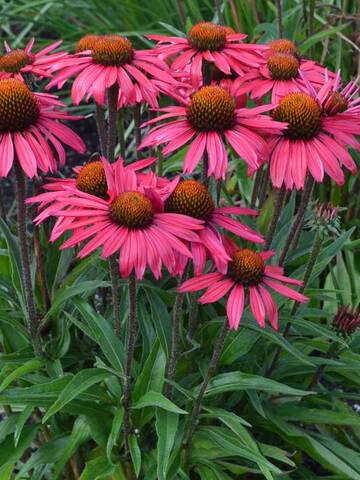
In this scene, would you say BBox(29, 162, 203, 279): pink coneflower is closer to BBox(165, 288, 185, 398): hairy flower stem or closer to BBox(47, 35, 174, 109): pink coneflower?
BBox(165, 288, 185, 398): hairy flower stem

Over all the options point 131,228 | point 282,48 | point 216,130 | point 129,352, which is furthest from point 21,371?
point 282,48

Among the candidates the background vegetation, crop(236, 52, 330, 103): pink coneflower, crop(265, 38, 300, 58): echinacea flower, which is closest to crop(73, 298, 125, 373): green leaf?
the background vegetation

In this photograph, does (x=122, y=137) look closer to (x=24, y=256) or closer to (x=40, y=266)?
(x=40, y=266)

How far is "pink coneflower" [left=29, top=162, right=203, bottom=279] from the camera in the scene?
1.14 meters

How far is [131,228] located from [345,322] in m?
0.63

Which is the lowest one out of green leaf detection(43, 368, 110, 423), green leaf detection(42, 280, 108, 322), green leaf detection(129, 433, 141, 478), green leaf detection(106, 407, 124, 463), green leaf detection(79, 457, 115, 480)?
green leaf detection(79, 457, 115, 480)

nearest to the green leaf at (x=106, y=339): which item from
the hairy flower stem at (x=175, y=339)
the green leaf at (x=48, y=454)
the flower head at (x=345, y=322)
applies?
the hairy flower stem at (x=175, y=339)

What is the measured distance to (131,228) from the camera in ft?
3.91

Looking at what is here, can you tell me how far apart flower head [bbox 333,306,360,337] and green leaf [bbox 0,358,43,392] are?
2.16 feet

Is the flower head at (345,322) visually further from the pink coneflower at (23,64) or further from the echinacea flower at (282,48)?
the pink coneflower at (23,64)

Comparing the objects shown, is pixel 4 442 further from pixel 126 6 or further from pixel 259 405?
pixel 126 6

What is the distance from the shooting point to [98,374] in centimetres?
147

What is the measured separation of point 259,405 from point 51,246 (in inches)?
26.2

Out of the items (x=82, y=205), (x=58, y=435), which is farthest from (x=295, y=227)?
(x=58, y=435)
